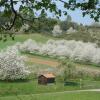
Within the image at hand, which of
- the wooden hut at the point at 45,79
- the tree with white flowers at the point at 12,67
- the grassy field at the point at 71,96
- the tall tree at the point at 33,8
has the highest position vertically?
the tall tree at the point at 33,8

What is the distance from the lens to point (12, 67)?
45.4 metres

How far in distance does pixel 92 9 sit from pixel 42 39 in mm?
74551

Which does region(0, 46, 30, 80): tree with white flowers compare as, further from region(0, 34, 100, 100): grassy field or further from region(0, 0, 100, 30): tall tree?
region(0, 0, 100, 30): tall tree

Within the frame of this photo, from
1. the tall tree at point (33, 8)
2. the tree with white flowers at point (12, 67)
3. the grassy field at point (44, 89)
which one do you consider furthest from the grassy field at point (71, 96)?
the tall tree at point (33, 8)

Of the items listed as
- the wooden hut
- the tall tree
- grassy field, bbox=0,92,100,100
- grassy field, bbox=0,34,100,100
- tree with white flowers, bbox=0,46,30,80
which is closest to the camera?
the tall tree

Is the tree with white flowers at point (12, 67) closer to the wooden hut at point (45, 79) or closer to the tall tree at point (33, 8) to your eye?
the wooden hut at point (45, 79)

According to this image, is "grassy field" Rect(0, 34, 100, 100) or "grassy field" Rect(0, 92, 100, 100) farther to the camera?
"grassy field" Rect(0, 92, 100, 100)

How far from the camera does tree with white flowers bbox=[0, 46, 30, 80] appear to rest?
4441cm

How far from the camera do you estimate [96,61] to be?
191ft

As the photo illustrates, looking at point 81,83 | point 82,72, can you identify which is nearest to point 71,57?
point 82,72

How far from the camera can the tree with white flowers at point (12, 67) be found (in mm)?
44406

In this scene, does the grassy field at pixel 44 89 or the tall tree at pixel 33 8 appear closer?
the tall tree at pixel 33 8

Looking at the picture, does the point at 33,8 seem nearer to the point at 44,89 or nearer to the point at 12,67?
the point at 44,89

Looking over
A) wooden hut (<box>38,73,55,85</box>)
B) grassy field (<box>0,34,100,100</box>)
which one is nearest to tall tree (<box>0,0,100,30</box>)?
grassy field (<box>0,34,100,100</box>)
